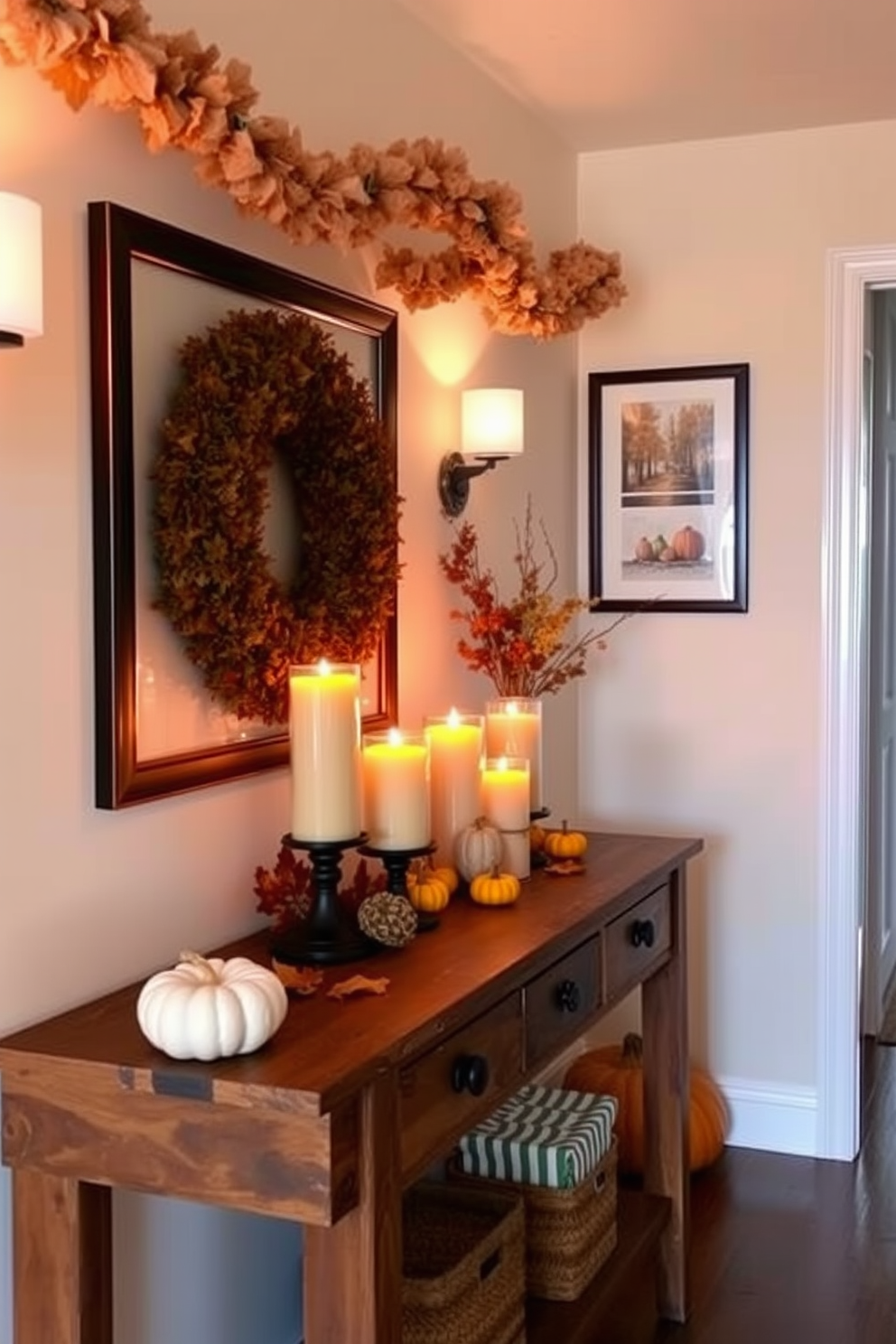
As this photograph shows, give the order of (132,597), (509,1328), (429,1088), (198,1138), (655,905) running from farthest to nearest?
1. (655,905)
2. (509,1328)
3. (132,597)
4. (429,1088)
5. (198,1138)

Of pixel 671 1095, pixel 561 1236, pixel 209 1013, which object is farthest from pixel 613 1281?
pixel 209 1013

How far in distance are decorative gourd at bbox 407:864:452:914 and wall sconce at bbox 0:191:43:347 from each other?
107 cm

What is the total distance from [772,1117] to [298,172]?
2.62 metres

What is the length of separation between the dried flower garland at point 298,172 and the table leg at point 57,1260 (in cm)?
127

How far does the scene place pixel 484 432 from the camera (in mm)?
2965

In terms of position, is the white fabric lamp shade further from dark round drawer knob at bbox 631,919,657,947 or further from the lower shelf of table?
the lower shelf of table

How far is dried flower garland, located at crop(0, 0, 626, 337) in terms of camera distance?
5.54 feet

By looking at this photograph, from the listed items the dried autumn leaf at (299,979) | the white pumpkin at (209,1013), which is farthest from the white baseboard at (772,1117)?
the white pumpkin at (209,1013)

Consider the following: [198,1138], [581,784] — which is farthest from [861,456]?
[198,1138]

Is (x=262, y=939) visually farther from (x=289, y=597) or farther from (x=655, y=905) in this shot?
(x=655, y=905)

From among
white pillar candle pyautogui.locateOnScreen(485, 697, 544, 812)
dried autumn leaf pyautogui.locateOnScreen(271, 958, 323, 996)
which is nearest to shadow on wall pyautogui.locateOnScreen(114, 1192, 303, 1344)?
dried autumn leaf pyautogui.locateOnScreen(271, 958, 323, 996)

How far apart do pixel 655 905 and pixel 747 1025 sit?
109 centimetres

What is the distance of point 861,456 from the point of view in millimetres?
3592

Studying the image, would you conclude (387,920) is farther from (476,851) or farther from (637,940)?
(637,940)
